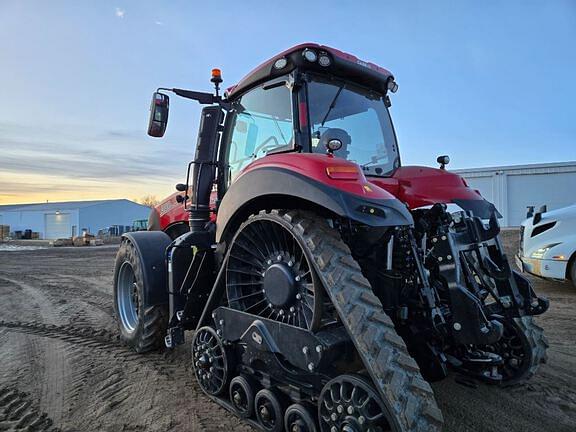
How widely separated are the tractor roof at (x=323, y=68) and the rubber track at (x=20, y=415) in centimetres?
305

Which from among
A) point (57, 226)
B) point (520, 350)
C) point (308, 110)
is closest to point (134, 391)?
point (308, 110)

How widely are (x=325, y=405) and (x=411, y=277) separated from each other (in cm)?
100

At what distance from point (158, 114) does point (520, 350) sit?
3.71 metres

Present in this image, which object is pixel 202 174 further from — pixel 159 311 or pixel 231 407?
pixel 231 407

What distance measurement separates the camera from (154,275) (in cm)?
404

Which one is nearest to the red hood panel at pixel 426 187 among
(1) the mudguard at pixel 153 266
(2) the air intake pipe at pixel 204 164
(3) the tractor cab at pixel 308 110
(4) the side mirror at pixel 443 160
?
(3) the tractor cab at pixel 308 110

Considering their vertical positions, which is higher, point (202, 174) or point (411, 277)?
point (202, 174)

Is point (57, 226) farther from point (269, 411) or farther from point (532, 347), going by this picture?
point (532, 347)

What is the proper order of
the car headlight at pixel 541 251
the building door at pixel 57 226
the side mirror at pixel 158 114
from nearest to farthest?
the side mirror at pixel 158 114 → the car headlight at pixel 541 251 → the building door at pixel 57 226

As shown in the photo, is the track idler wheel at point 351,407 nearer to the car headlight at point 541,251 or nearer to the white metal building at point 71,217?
the car headlight at point 541,251

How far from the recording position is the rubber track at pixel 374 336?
73.9 inches

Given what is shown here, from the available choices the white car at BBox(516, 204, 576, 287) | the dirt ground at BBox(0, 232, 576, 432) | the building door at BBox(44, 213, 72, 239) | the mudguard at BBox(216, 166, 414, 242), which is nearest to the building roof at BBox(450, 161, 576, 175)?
the white car at BBox(516, 204, 576, 287)

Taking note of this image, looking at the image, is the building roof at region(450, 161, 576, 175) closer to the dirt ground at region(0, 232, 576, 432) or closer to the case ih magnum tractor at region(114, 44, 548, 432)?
the dirt ground at region(0, 232, 576, 432)

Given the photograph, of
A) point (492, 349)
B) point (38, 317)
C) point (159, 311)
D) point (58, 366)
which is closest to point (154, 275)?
point (159, 311)
